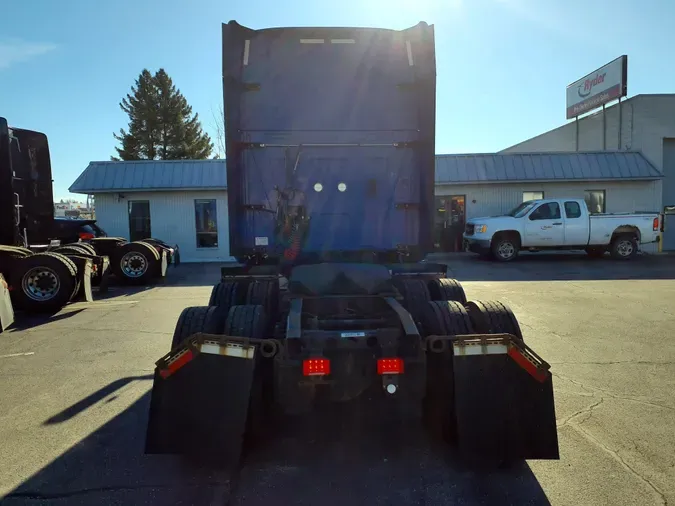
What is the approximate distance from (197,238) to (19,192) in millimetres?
10888

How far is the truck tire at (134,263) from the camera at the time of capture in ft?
44.1

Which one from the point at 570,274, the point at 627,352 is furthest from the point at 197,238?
the point at 627,352

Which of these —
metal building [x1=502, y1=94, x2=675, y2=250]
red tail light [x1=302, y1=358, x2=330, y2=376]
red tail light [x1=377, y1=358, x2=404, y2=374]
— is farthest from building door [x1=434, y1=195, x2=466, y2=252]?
red tail light [x1=302, y1=358, x2=330, y2=376]

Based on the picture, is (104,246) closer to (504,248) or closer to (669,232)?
(504,248)

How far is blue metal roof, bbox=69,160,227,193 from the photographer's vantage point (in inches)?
743

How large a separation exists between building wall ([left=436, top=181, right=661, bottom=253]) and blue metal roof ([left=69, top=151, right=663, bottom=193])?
0.58 meters

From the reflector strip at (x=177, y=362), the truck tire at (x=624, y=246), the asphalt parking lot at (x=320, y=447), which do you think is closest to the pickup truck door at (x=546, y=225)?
the truck tire at (x=624, y=246)

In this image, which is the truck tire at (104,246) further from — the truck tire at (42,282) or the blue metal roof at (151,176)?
the blue metal roof at (151,176)

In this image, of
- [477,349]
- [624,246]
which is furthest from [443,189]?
[477,349]

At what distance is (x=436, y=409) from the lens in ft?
11.6

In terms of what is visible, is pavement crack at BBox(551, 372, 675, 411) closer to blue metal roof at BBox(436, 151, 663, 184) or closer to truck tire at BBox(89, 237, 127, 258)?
truck tire at BBox(89, 237, 127, 258)

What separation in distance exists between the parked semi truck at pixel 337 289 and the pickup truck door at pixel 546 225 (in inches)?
524

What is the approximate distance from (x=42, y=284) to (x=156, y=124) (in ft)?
122

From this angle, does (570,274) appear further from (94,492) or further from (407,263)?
(94,492)
